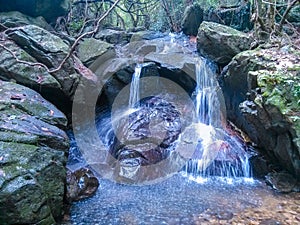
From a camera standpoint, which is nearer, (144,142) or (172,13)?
(144,142)

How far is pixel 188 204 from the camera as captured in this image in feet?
14.2

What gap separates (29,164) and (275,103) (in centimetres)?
385

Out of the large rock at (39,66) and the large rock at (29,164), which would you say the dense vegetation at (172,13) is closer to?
the large rock at (39,66)

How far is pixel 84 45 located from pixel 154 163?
15.9 feet

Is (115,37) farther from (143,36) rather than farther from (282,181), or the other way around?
(282,181)

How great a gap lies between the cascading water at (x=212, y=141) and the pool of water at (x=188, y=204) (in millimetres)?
377

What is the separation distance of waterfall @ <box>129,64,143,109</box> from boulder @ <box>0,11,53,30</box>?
3.52 metres

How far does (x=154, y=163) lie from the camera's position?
5.68m

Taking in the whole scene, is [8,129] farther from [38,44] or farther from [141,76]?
[141,76]

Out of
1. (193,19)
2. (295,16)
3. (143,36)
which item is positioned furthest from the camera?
(193,19)

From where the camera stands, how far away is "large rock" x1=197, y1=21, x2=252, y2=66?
8.07m

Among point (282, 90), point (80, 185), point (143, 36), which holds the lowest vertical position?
point (80, 185)

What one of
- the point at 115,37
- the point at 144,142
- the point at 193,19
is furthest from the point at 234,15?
the point at 144,142

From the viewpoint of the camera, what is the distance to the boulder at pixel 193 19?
11.4 m
